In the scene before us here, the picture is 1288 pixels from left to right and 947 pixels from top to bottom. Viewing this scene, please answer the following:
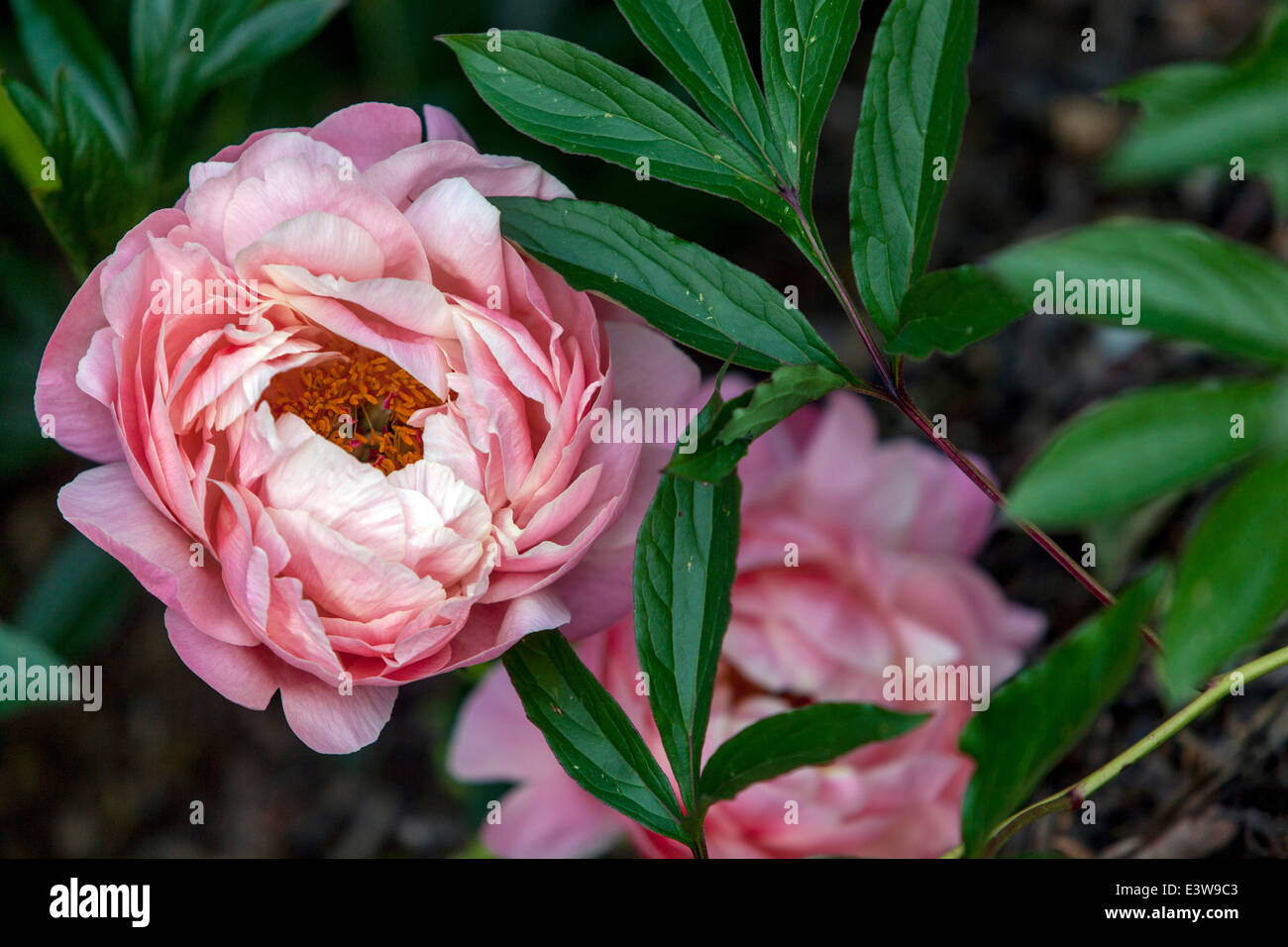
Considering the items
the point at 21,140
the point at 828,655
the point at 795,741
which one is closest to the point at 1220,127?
the point at 795,741

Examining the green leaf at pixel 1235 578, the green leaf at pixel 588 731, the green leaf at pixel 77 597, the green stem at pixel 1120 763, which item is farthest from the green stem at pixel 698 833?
the green leaf at pixel 77 597

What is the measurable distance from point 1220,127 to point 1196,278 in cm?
4

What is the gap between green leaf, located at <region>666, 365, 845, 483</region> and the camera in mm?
342

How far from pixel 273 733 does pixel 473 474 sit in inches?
23.1

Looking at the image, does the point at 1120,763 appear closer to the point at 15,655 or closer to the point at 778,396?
the point at 778,396

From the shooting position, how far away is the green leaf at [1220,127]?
0.71 feet

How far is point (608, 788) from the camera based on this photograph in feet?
1.36

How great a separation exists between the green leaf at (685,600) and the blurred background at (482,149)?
0.34 m

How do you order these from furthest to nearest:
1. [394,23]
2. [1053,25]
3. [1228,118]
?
[1053,25] < [394,23] < [1228,118]

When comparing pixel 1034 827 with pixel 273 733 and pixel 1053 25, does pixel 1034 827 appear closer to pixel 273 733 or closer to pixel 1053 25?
pixel 273 733

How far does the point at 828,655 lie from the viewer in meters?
0.54

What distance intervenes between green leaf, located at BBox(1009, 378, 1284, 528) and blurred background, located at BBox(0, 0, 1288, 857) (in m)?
0.49
